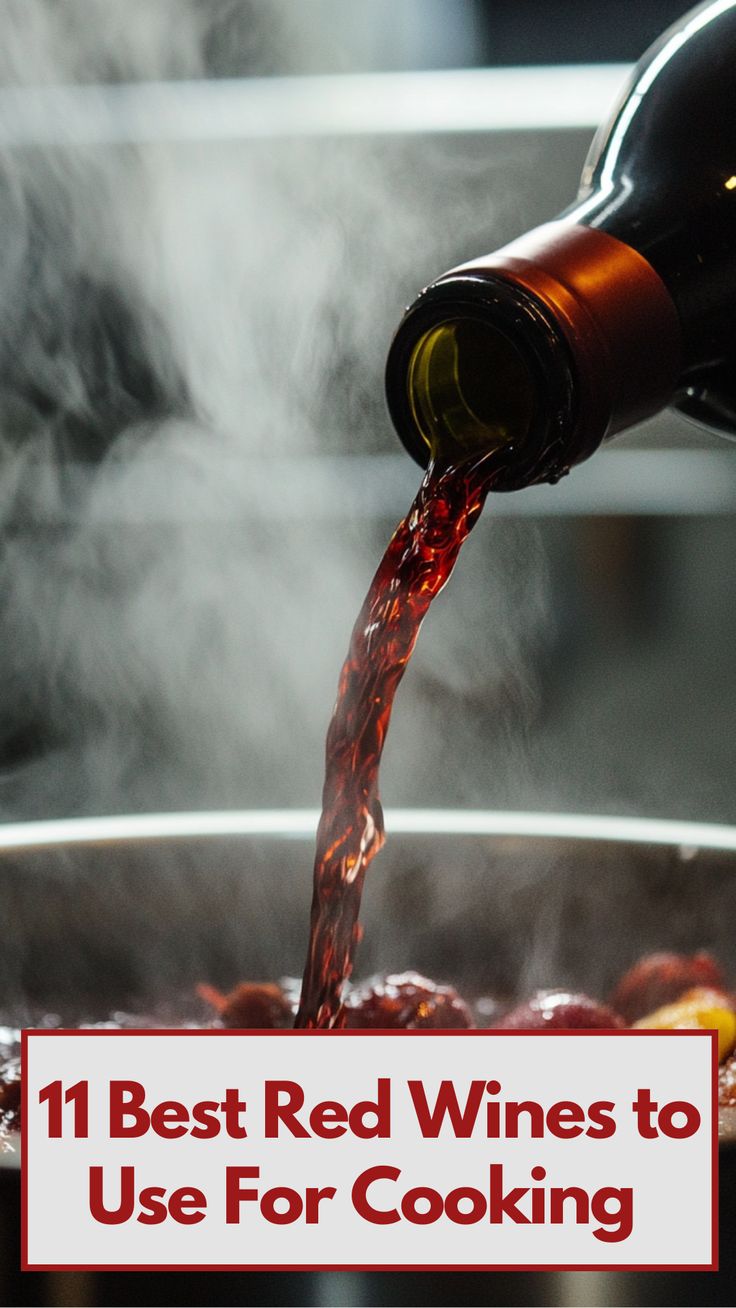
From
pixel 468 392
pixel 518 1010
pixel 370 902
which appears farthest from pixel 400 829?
pixel 468 392

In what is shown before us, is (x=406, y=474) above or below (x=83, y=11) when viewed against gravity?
below

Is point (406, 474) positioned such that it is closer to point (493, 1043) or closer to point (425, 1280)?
point (493, 1043)

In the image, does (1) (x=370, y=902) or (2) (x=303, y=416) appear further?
(2) (x=303, y=416)

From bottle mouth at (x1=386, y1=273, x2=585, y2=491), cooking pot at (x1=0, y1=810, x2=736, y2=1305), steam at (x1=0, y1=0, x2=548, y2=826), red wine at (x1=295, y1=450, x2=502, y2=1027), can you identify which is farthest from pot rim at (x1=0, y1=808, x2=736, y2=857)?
steam at (x1=0, y1=0, x2=548, y2=826)

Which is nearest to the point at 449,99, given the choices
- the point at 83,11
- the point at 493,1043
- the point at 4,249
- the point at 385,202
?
the point at 385,202

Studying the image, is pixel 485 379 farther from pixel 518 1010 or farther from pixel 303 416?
pixel 303 416

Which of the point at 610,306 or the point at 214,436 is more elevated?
the point at 214,436
